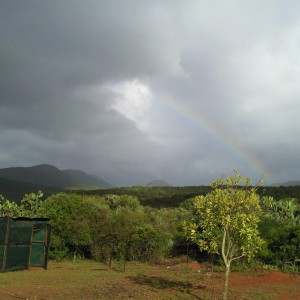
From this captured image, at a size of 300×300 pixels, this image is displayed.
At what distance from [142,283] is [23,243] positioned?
8927 millimetres

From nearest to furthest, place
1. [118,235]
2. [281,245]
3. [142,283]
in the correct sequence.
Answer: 1. [142,283]
2. [281,245]
3. [118,235]

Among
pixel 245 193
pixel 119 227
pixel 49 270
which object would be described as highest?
pixel 245 193

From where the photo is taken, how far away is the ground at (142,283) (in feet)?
53.2

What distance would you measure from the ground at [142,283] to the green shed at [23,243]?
71 centimetres

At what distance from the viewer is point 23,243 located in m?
23.6

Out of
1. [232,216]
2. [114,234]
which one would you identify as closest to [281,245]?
[114,234]

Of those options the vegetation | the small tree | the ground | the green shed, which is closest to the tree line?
the vegetation

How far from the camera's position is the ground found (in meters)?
16.2

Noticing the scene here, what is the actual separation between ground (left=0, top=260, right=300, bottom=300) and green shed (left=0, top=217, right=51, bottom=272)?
0.71 metres

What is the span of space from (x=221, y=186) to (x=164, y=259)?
1592 cm

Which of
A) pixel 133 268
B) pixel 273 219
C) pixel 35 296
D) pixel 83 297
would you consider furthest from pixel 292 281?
pixel 35 296

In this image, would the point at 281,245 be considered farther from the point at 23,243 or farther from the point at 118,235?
the point at 23,243

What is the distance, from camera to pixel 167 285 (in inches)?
739

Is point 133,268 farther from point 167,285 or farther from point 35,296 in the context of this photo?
point 35,296
